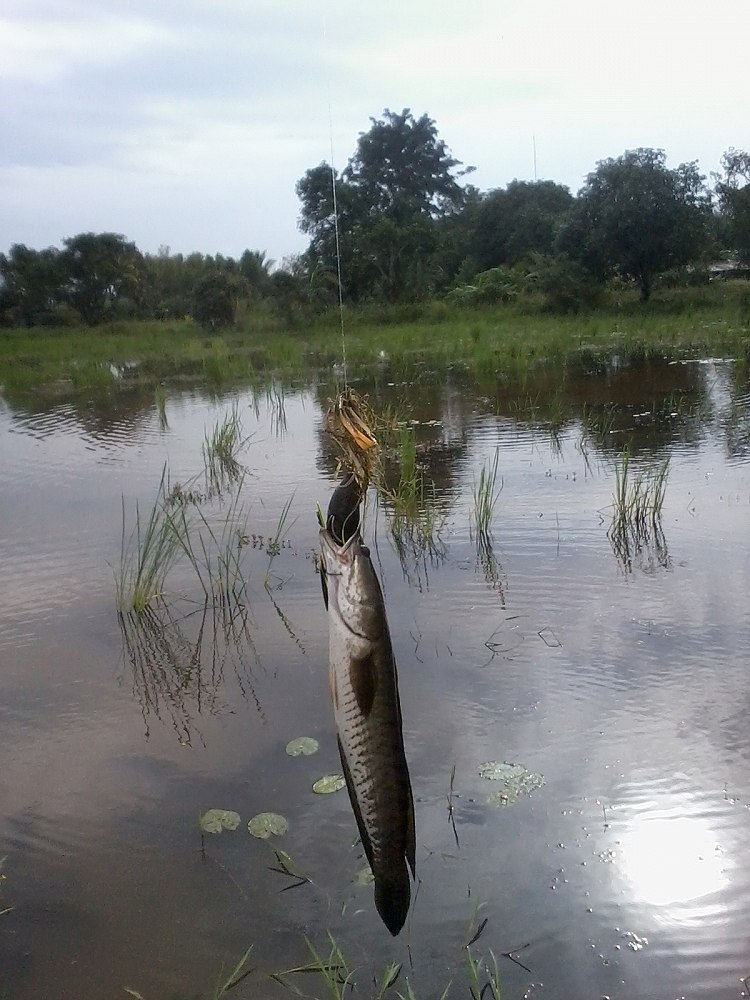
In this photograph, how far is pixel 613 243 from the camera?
69.5 ft

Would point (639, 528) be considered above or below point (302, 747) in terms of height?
above

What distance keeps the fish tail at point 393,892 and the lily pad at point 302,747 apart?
1784mm

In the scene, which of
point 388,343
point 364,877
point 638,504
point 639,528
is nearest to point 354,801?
point 364,877

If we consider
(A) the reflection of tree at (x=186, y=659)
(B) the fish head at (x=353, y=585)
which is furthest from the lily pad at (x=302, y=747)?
(B) the fish head at (x=353, y=585)

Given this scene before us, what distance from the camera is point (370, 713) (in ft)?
5.26

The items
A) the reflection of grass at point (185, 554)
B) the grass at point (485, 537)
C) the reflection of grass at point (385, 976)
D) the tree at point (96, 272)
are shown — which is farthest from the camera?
the tree at point (96, 272)

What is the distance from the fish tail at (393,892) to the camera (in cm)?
171

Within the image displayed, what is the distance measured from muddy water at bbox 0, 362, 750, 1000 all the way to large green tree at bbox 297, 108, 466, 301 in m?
15.2

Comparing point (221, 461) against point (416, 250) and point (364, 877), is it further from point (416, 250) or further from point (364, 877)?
point (416, 250)

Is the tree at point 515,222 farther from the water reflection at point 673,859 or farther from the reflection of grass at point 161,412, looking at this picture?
the water reflection at point 673,859

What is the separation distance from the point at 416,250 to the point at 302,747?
74.5 ft

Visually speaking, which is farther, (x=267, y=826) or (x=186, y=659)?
(x=186, y=659)

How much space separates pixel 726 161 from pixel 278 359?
13.3 meters

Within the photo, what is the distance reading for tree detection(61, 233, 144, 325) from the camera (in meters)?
26.3
